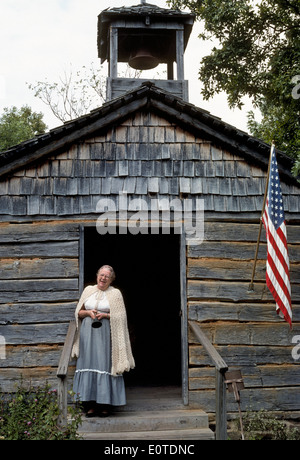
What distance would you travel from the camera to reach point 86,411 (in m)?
7.48

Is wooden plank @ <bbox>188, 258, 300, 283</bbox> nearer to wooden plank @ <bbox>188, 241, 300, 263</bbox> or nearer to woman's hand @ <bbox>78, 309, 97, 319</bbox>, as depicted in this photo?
wooden plank @ <bbox>188, 241, 300, 263</bbox>

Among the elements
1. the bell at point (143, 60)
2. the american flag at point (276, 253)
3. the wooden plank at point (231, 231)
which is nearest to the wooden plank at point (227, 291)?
the wooden plank at point (231, 231)

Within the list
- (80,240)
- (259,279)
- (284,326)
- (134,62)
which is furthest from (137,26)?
(284,326)

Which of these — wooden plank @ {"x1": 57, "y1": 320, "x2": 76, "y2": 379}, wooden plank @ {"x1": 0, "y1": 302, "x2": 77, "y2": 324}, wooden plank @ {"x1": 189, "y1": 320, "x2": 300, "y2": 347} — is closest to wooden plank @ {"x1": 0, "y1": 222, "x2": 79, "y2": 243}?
wooden plank @ {"x1": 0, "y1": 302, "x2": 77, "y2": 324}

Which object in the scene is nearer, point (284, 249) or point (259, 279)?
point (284, 249)

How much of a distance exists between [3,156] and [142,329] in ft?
19.0

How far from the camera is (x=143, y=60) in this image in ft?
37.3

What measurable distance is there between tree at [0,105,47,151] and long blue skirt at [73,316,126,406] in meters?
17.9

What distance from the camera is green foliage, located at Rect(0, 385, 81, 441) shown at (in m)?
6.37

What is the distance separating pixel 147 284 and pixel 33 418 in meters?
6.14

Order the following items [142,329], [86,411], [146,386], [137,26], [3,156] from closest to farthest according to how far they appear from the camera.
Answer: [86,411]
[3,156]
[146,386]
[137,26]
[142,329]

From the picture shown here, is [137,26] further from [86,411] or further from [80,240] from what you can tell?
[86,411]

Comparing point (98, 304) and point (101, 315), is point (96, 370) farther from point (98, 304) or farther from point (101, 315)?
point (98, 304)

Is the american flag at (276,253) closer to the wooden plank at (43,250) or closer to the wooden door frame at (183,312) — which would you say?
the wooden door frame at (183,312)
